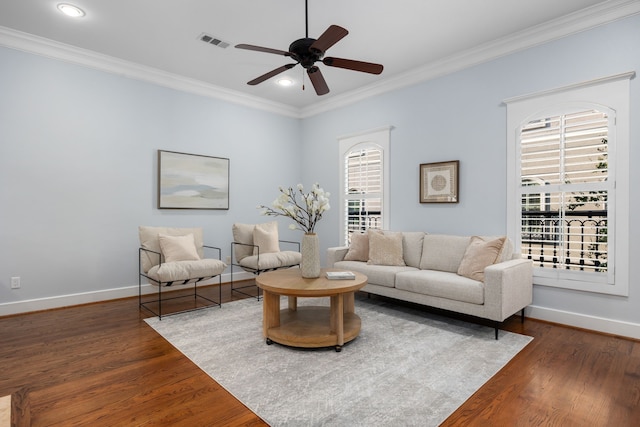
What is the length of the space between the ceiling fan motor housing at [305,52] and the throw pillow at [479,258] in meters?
2.38

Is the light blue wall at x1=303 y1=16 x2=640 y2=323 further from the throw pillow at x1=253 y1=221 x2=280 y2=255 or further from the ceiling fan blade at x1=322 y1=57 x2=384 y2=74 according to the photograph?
the ceiling fan blade at x1=322 y1=57 x2=384 y2=74

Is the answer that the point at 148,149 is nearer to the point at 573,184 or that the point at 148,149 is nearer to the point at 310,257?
the point at 310,257

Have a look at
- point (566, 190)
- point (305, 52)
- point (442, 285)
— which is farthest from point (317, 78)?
point (566, 190)

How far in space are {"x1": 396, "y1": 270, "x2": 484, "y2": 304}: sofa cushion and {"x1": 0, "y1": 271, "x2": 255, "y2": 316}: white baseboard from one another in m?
3.36

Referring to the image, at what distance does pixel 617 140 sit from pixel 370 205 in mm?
2898

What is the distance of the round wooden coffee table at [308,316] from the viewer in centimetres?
271

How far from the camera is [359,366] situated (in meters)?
2.46

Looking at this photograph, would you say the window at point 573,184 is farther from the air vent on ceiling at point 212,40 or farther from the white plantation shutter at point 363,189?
the air vent on ceiling at point 212,40

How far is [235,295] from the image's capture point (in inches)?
182

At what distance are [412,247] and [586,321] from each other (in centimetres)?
181

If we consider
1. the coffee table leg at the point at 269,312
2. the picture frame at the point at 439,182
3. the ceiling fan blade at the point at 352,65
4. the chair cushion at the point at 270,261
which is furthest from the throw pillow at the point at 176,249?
the picture frame at the point at 439,182

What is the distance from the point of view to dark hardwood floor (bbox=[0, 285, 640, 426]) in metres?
1.88

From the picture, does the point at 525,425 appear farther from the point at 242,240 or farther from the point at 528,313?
the point at 242,240

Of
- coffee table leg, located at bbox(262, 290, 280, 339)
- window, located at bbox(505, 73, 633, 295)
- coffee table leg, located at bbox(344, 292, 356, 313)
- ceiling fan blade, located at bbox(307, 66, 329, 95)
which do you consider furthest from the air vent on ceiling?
window, located at bbox(505, 73, 633, 295)
